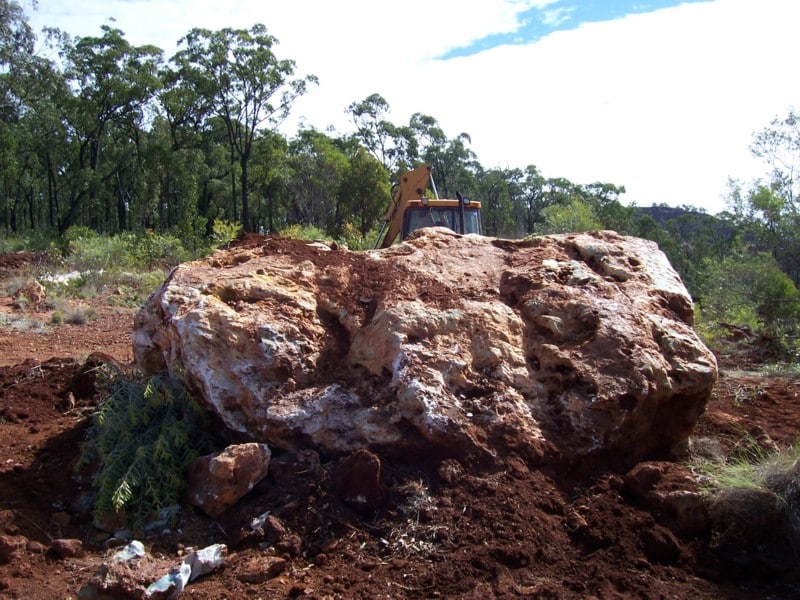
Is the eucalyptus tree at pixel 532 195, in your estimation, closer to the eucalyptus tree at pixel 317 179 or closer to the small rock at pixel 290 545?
the eucalyptus tree at pixel 317 179

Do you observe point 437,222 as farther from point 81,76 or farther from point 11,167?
point 11,167

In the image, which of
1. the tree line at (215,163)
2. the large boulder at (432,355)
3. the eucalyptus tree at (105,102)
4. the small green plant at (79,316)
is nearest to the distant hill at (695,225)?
the tree line at (215,163)

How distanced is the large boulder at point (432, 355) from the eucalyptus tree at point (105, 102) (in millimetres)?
23475

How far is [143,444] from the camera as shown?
397 centimetres

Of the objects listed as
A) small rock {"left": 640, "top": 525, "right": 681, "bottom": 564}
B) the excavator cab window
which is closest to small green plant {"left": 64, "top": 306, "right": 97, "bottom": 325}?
the excavator cab window

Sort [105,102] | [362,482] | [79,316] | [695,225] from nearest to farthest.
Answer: [362,482] < [79,316] < [105,102] < [695,225]

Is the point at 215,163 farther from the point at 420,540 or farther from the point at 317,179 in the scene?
the point at 420,540

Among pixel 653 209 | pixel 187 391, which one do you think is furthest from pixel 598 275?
pixel 653 209

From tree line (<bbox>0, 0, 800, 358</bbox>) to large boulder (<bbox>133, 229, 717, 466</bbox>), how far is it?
8.38 meters

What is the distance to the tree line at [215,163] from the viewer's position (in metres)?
17.2

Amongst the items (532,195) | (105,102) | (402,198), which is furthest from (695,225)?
(402,198)

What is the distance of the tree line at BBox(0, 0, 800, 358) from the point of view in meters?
17.2

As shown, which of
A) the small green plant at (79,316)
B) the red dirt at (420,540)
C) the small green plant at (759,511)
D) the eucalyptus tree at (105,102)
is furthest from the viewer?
the eucalyptus tree at (105,102)

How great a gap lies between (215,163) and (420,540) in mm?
32022
